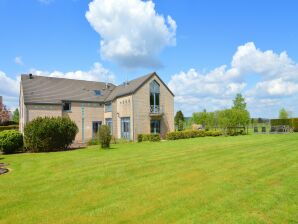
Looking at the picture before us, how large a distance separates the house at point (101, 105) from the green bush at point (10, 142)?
29.1 feet

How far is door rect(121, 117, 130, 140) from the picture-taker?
3359 centimetres

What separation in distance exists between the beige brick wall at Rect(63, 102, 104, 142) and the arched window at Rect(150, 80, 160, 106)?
8.09m

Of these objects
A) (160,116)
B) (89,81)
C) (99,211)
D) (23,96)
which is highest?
(89,81)

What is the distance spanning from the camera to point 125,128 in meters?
34.4

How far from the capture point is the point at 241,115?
38031mm

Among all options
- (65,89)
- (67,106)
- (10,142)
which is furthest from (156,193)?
(65,89)

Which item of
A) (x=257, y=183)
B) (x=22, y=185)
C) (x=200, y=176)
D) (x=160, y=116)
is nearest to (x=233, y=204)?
(x=257, y=183)

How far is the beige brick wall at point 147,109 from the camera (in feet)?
108

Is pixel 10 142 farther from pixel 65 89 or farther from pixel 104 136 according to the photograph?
pixel 65 89

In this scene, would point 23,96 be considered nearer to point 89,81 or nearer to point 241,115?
point 89,81

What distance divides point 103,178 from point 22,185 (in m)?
2.90

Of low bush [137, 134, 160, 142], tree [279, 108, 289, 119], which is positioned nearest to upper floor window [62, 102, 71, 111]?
low bush [137, 134, 160, 142]

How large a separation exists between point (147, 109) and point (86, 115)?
8.84m

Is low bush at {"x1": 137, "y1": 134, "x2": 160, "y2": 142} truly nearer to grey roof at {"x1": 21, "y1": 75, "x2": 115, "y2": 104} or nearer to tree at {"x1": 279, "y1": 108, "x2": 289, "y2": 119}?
grey roof at {"x1": 21, "y1": 75, "x2": 115, "y2": 104}
